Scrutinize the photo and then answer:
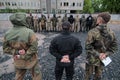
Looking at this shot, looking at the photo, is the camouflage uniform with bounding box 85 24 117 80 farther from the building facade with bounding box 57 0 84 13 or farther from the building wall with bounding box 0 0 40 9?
the building facade with bounding box 57 0 84 13

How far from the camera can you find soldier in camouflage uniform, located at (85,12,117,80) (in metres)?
3.23

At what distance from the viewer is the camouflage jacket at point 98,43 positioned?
3293 mm

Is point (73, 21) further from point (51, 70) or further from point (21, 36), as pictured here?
point (21, 36)

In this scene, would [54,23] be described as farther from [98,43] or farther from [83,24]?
[98,43]

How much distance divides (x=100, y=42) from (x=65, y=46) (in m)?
0.71

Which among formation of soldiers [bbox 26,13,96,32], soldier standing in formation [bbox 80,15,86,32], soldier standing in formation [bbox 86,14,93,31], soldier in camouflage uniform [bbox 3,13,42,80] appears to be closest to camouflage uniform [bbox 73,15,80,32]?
formation of soldiers [bbox 26,13,96,32]

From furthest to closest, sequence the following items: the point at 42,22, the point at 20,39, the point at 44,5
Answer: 1. the point at 44,5
2. the point at 42,22
3. the point at 20,39

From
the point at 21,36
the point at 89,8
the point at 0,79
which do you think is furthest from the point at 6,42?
the point at 89,8

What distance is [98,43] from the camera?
132 inches

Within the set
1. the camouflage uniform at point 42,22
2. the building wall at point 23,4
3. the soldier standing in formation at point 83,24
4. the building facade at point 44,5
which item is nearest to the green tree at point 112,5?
the building facade at point 44,5

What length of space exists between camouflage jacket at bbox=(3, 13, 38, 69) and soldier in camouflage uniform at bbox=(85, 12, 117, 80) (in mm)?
1130

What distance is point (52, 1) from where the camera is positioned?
1324 inches

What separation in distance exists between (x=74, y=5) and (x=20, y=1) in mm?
11742

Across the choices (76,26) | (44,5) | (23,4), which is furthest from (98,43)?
(23,4)
